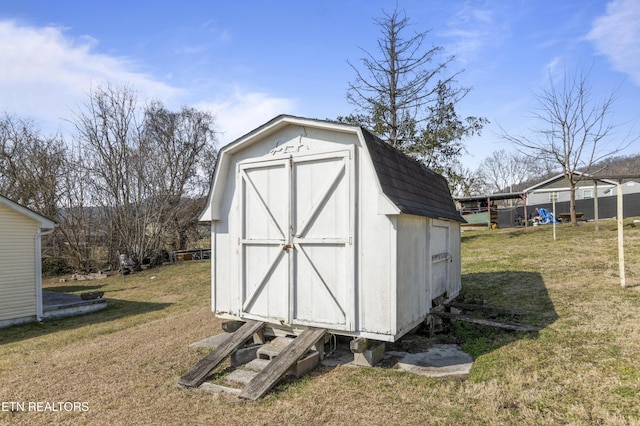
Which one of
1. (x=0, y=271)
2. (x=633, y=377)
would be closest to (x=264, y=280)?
(x=633, y=377)

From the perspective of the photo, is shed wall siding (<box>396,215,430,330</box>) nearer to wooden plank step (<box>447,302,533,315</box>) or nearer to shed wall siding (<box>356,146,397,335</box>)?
shed wall siding (<box>356,146,397,335</box>)

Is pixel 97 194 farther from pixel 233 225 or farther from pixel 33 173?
pixel 233 225

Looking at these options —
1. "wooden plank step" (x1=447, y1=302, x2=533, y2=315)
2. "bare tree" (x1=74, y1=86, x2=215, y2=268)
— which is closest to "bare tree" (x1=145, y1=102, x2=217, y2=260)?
"bare tree" (x1=74, y1=86, x2=215, y2=268)

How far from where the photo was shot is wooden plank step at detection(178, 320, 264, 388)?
4953 millimetres

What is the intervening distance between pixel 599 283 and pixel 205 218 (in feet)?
29.0

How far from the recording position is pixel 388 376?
4.87m

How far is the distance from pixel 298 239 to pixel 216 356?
1.94m

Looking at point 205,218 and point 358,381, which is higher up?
point 205,218

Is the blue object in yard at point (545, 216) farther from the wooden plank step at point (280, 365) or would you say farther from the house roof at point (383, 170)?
the wooden plank step at point (280, 365)

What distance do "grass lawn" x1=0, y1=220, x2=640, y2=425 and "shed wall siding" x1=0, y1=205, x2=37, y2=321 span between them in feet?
2.87

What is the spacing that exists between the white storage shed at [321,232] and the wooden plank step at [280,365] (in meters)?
Answer: 0.22

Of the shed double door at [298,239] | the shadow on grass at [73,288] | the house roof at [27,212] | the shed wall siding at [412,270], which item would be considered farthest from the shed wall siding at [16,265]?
the shed wall siding at [412,270]

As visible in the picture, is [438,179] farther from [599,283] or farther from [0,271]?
[0,271]

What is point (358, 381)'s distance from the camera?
15.7 feet
